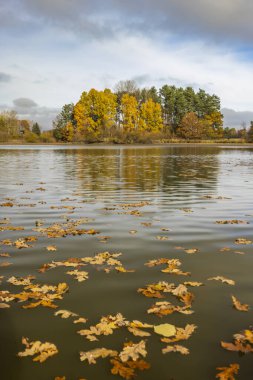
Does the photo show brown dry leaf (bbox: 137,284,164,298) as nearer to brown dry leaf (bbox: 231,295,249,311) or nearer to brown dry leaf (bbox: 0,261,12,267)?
brown dry leaf (bbox: 231,295,249,311)

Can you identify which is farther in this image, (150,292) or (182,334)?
(150,292)

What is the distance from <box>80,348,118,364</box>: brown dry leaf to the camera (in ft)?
13.1

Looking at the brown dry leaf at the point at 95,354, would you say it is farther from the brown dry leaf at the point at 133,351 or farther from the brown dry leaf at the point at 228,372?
the brown dry leaf at the point at 228,372

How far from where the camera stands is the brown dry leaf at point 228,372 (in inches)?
146

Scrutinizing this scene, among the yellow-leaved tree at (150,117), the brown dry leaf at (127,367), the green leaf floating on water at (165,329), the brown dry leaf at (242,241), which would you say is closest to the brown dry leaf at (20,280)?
the green leaf floating on water at (165,329)

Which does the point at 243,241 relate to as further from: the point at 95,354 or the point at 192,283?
the point at 95,354

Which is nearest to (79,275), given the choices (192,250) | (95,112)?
(192,250)

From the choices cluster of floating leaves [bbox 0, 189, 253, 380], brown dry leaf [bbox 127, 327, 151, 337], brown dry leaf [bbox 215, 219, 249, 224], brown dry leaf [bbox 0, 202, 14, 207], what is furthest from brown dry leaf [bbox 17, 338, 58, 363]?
brown dry leaf [bbox 0, 202, 14, 207]

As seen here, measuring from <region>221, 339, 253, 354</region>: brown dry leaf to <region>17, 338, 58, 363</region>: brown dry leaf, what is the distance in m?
1.87

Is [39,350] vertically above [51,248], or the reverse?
[51,248]

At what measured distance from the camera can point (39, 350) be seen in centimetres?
414

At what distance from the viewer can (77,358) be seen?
403cm

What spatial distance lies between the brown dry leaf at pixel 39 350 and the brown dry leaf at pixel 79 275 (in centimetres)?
194

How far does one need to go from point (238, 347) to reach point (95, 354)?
156 cm
